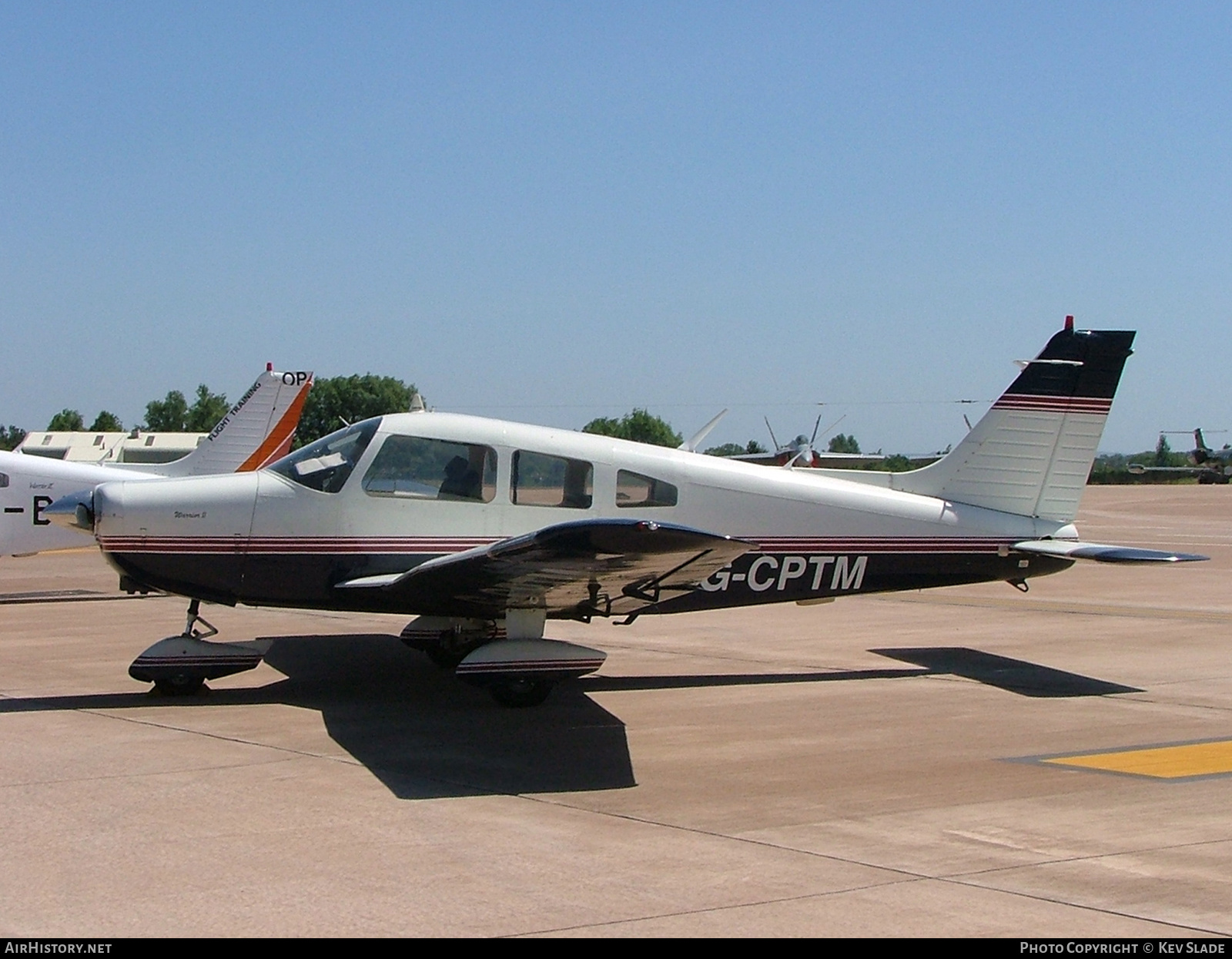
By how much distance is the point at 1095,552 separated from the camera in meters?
10.5

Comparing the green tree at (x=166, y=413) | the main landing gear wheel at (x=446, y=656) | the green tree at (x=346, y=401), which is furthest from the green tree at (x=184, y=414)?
the main landing gear wheel at (x=446, y=656)

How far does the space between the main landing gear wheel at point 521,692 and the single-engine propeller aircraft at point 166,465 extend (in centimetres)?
860

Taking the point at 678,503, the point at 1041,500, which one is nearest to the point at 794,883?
the point at 678,503

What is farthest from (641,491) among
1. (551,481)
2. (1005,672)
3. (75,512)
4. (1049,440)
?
(75,512)

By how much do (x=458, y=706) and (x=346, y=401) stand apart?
50.4 metres

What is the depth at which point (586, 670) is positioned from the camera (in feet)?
30.7

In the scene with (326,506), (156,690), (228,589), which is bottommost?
(156,690)

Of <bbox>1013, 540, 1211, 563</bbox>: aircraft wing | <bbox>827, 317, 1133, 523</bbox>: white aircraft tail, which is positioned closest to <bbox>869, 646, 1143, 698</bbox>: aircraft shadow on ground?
<bbox>1013, 540, 1211, 563</bbox>: aircraft wing

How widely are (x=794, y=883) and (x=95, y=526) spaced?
649 cm

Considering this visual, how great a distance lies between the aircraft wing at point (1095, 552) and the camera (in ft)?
33.1

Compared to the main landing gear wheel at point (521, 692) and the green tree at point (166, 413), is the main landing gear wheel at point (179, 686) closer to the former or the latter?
the main landing gear wheel at point (521, 692)

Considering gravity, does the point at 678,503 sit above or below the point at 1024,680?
above
